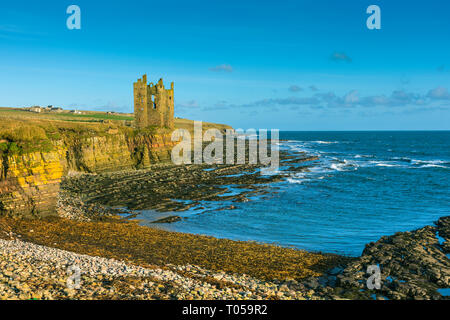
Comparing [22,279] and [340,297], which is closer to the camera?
[22,279]

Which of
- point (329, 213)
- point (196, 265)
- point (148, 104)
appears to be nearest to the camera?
point (196, 265)

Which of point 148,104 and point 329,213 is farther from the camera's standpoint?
point 148,104

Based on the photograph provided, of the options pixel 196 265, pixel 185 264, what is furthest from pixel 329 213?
pixel 185 264

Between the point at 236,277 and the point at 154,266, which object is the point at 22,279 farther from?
the point at 236,277

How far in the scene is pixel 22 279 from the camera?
374 inches

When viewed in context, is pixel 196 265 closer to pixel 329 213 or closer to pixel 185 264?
pixel 185 264

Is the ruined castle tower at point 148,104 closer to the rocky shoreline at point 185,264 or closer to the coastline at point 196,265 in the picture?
the rocky shoreline at point 185,264

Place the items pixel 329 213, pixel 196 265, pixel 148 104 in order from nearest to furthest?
pixel 196 265, pixel 329 213, pixel 148 104

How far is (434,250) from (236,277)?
34.0ft

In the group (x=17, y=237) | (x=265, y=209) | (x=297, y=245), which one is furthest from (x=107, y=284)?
(x=265, y=209)

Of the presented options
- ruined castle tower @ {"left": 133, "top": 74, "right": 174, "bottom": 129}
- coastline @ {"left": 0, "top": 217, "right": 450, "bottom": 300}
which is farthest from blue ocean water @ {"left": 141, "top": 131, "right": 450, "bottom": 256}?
ruined castle tower @ {"left": 133, "top": 74, "right": 174, "bottom": 129}

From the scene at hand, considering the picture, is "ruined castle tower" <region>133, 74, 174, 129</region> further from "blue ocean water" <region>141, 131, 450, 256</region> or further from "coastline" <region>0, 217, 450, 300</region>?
"coastline" <region>0, 217, 450, 300</region>

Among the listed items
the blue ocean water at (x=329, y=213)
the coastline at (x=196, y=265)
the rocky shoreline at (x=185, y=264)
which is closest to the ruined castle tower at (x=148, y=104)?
the blue ocean water at (x=329, y=213)
